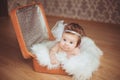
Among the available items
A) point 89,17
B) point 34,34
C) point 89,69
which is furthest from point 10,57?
point 89,17

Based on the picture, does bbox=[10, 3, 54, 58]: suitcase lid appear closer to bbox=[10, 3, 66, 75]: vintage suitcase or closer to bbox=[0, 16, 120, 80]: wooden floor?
bbox=[10, 3, 66, 75]: vintage suitcase

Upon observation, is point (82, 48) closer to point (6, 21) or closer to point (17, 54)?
point (17, 54)

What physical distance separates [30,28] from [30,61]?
258 mm

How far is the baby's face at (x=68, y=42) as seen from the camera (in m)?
1.43

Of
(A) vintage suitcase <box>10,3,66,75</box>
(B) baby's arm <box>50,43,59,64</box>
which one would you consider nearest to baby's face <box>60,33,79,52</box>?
(B) baby's arm <box>50,43,59,64</box>

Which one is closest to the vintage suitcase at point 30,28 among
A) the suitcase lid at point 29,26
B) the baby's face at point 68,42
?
the suitcase lid at point 29,26

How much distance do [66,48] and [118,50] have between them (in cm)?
69

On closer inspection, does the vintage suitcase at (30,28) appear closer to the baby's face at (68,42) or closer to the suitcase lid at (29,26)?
the suitcase lid at (29,26)

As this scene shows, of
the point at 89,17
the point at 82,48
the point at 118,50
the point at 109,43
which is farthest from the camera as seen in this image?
the point at 89,17

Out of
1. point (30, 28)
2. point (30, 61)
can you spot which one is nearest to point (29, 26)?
point (30, 28)

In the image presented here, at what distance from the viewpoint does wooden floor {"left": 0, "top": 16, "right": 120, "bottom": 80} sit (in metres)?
1.48

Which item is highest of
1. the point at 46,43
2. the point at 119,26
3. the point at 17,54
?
the point at 46,43

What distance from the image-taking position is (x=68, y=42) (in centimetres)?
146

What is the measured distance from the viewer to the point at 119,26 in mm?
2793
